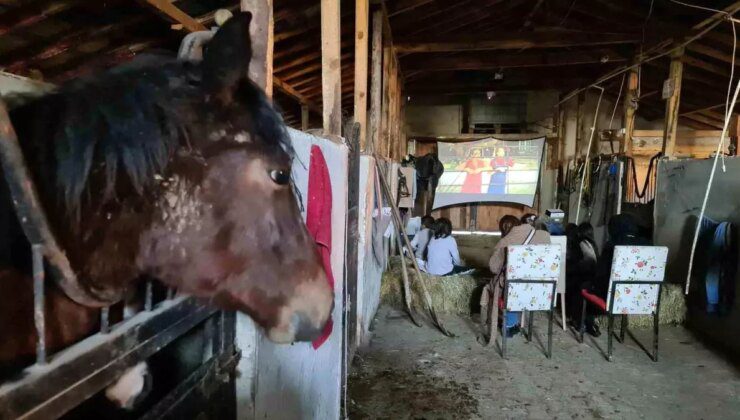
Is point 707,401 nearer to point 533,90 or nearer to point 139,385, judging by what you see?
point 139,385

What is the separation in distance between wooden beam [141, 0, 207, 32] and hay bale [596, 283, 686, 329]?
5.08m

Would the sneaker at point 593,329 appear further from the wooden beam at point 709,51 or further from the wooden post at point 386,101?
the wooden beam at point 709,51

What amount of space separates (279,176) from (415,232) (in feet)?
20.5

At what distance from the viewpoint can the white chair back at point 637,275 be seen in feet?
11.8

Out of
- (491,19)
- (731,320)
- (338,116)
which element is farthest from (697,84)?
(338,116)

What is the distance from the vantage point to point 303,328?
947 millimetres

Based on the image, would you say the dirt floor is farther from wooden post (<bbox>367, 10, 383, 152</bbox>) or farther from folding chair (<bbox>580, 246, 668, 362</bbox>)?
wooden post (<bbox>367, 10, 383, 152</bbox>)

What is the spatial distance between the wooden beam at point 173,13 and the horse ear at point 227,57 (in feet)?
10.6

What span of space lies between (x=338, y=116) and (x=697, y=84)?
9327 millimetres

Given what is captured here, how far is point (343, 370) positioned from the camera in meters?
2.66

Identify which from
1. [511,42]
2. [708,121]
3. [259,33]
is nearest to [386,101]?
[511,42]

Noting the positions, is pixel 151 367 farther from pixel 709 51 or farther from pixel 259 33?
pixel 709 51

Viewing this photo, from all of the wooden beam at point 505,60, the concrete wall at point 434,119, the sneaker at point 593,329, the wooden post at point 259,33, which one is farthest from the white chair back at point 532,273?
the concrete wall at point 434,119

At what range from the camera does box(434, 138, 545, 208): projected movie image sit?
32.8 ft
